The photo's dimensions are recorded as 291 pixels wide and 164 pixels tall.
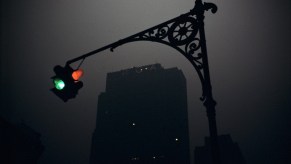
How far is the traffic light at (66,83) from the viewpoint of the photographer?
6.61 meters

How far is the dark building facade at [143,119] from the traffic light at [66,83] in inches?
3423

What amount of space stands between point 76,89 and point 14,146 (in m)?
28.0

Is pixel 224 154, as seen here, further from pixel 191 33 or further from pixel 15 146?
pixel 191 33

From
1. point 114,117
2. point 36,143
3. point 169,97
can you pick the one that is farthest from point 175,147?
point 36,143

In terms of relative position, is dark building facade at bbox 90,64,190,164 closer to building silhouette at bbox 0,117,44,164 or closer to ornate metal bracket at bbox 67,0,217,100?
building silhouette at bbox 0,117,44,164

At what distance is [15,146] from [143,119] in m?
76.7

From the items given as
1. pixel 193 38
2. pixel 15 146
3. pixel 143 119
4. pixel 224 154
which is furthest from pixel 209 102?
pixel 143 119

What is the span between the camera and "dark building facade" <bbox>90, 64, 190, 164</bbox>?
311ft

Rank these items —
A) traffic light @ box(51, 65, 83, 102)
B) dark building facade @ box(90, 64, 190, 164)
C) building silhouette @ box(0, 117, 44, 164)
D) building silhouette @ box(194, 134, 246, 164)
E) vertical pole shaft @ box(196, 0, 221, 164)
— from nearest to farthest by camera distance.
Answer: vertical pole shaft @ box(196, 0, 221, 164) → traffic light @ box(51, 65, 83, 102) → building silhouette @ box(0, 117, 44, 164) → building silhouette @ box(194, 134, 246, 164) → dark building facade @ box(90, 64, 190, 164)

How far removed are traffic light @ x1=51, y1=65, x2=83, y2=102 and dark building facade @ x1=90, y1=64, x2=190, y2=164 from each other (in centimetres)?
8694

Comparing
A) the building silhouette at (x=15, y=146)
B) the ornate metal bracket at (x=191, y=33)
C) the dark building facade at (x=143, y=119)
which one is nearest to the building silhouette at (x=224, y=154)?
the dark building facade at (x=143, y=119)

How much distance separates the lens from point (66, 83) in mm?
6676

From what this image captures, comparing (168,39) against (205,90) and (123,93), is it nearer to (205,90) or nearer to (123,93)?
(205,90)

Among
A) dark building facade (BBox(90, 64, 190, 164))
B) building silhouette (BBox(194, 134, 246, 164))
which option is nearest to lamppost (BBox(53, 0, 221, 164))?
building silhouette (BBox(194, 134, 246, 164))
